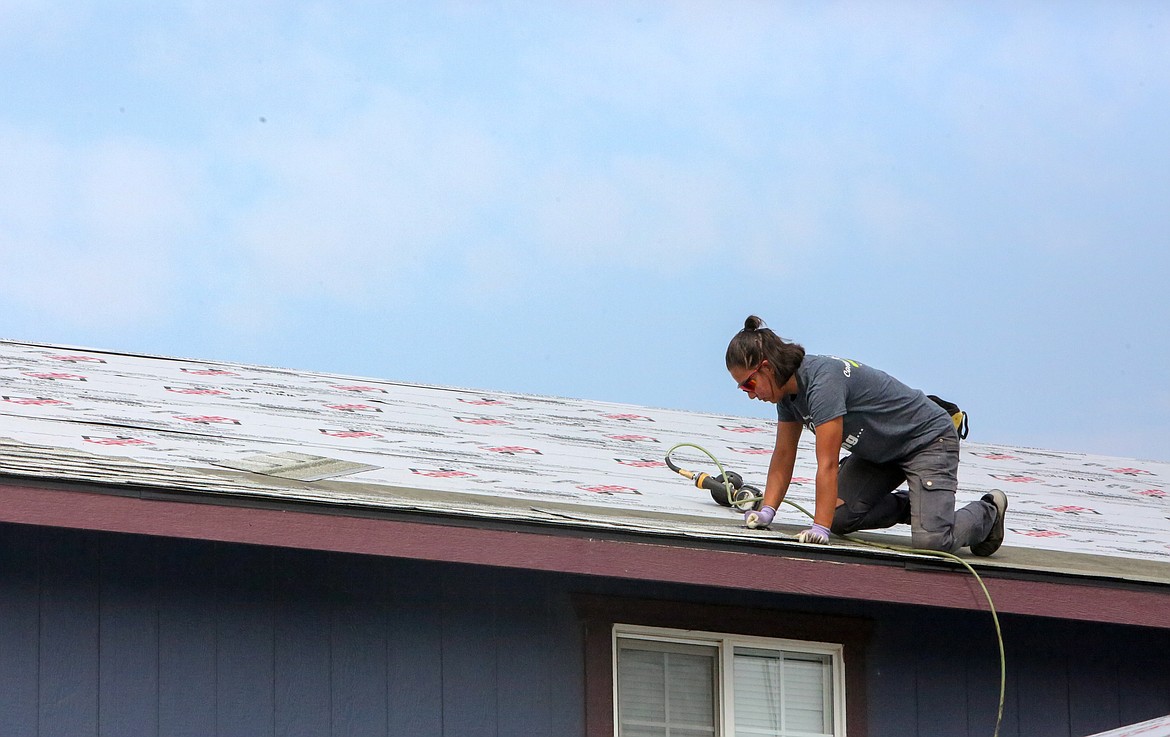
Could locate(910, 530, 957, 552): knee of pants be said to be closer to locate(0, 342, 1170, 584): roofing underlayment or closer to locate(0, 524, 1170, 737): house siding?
locate(0, 342, 1170, 584): roofing underlayment

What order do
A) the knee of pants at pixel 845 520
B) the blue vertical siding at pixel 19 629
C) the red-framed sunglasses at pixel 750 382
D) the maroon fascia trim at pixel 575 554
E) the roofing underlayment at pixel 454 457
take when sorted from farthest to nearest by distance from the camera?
the knee of pants at pixel 845 520 < the red-framed sunglasses at pixel 750 382 < the roofing underlayment at pixel 454 457 < the blue vertical siding at pixel 19 629 < the maroon fascia trim at pixel 575 554

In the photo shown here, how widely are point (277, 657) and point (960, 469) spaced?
5.75 meters

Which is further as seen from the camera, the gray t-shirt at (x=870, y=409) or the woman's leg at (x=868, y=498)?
the woman's leg at (x=868, y=498)

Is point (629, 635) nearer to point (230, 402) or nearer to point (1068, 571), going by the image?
point (1068, 571)

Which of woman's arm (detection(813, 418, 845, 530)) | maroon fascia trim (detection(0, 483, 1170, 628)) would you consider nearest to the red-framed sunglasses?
woman's arm (detection(813, 418, 845, 530))

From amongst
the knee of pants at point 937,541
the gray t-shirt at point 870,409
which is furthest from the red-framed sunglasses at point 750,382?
the knee of pants at point 937,541

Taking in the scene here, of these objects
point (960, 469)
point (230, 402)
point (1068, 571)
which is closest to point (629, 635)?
point (1068, 571)

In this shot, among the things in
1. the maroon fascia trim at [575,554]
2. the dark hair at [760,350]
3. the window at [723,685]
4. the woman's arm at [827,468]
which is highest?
the dark hair at [760,350]

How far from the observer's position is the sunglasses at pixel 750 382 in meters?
6.08

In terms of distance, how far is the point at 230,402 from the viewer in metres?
8.49

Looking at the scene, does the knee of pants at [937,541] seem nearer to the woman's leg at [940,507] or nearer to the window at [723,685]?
the woman's leg at [940,507]

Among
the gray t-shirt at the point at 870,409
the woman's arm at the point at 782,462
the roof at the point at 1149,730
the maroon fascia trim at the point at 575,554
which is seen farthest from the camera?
the woman's arm at the point at 782,462

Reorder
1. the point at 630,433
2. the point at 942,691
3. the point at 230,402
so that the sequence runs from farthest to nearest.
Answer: the point at 630,433, the point at 230,402, the point at 942,691

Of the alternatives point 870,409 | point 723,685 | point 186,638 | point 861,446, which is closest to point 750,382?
point 870,409
